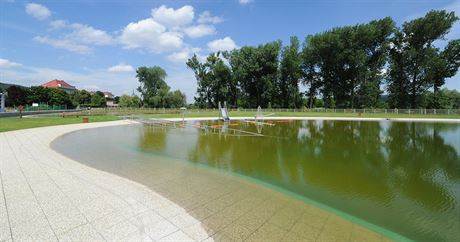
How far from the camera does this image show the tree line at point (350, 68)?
1644 inches

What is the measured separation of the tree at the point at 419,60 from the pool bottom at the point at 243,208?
5036 centimetres

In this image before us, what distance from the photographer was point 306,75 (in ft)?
176

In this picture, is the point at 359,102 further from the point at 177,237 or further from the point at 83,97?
the point at 83,97

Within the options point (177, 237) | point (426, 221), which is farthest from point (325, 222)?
point (177, 237)

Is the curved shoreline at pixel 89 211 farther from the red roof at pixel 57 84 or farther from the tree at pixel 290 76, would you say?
the red roof at pixel 57 84

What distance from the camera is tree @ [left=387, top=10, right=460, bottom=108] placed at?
40.3m

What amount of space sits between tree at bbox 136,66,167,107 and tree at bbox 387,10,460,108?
59.5m

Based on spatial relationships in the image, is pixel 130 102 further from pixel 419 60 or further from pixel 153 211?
pixel 153 211

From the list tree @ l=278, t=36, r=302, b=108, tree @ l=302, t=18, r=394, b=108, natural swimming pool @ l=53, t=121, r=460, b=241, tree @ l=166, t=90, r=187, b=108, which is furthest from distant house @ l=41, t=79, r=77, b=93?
natural swimming pool @ l=53, t=121, r=460, b=241

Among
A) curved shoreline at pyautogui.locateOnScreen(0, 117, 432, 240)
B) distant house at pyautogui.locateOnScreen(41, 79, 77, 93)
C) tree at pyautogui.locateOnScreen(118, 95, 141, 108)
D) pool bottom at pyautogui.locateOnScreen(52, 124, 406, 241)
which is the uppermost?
distant house at pyautogui.locateOnScreen(41, 79, 77, 93)

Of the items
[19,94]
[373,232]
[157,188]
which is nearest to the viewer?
[373,232]

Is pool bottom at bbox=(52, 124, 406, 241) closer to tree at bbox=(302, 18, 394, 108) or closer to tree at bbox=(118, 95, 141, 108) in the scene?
tree at bbox=(302, 18, 394, 108)

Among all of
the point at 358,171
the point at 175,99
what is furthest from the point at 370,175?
the point at 175,99

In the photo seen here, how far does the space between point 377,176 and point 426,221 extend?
2.61 meters
